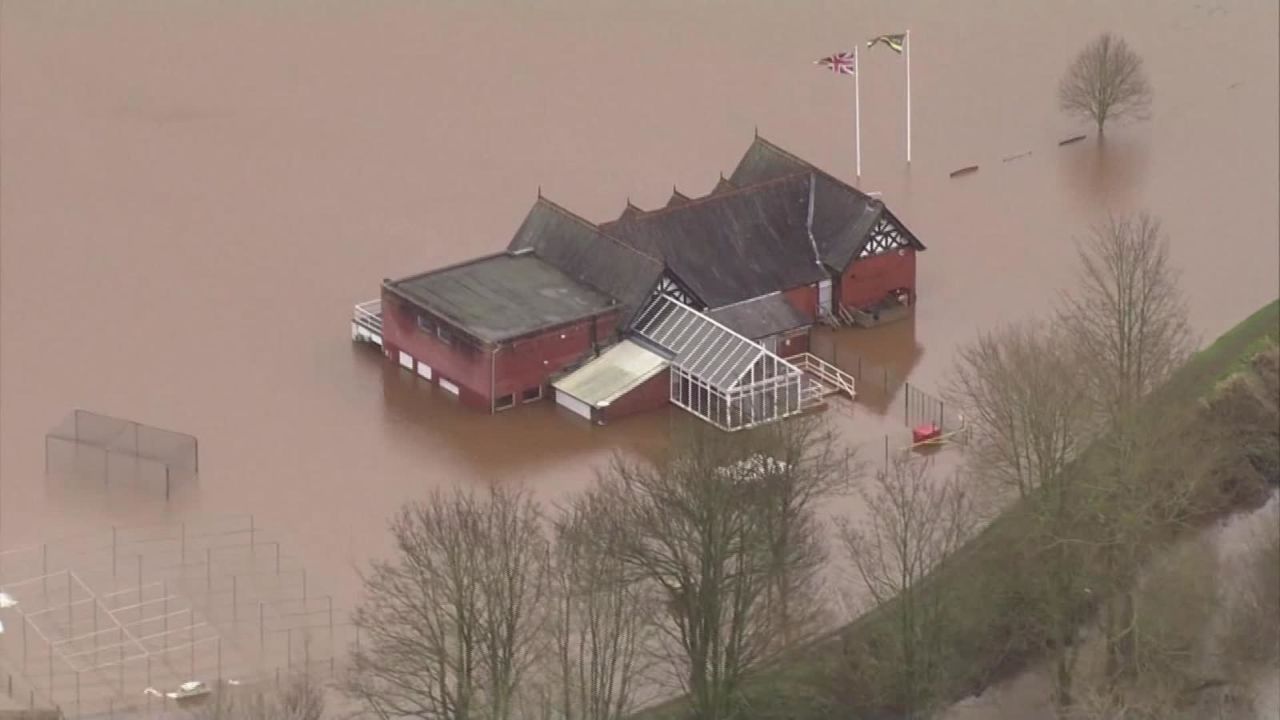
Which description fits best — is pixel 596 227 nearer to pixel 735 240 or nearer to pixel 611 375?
pixel 735 240

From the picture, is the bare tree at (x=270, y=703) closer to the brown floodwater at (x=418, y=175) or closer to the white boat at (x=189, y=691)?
the white boat at (x=189, y=691)

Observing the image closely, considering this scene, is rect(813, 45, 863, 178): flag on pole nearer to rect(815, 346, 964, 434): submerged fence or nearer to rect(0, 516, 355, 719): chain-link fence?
rect(815, 346, 964, 434): submerged fence

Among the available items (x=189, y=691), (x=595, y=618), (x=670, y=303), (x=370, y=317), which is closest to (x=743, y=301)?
(x=670, y=303)

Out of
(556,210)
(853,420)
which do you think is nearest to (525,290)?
(556,210)

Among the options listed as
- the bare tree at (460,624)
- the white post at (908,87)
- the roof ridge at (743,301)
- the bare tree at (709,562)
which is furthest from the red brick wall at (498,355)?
the white post at (908,87)

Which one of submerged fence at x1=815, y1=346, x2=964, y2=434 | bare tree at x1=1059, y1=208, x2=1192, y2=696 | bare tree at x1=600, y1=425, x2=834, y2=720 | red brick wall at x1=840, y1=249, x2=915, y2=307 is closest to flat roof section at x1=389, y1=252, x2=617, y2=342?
submerged fence at x1=815, y1=346, x2=964, y2=434
